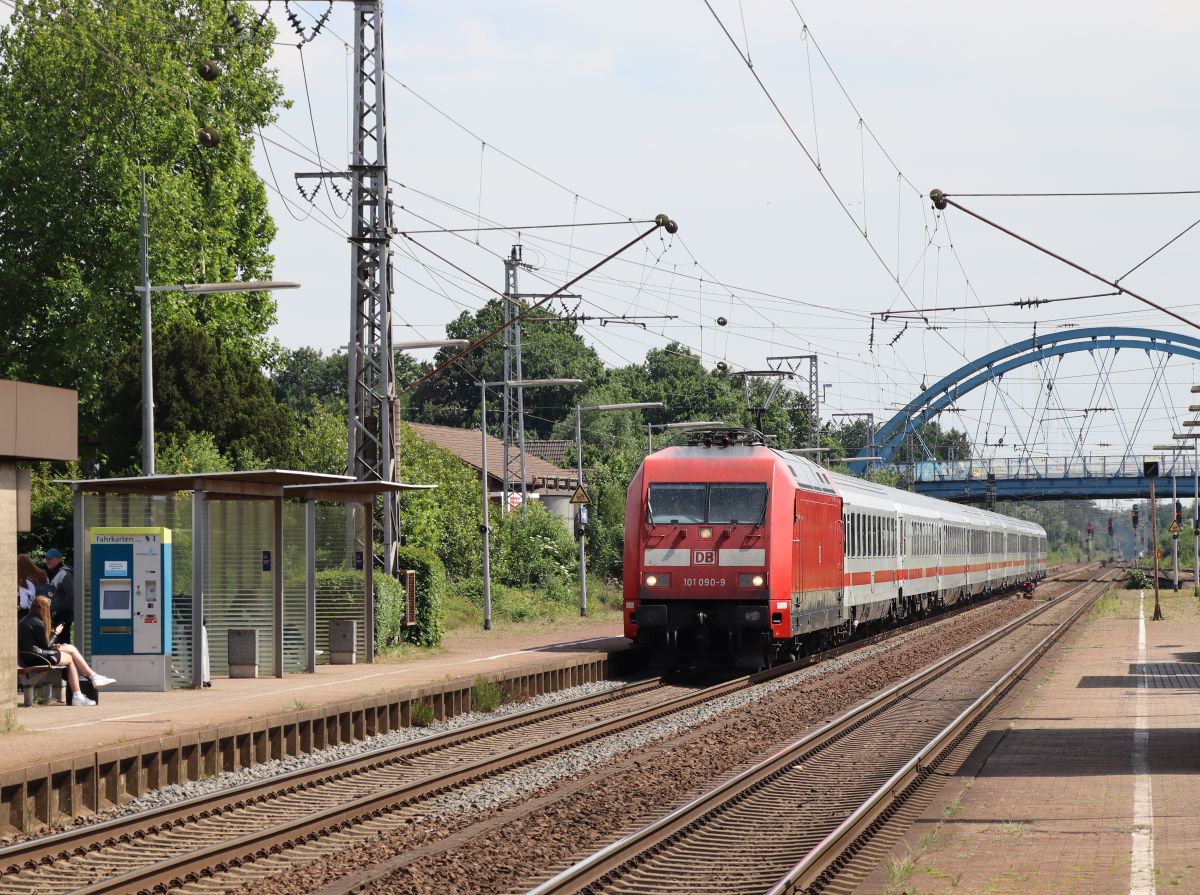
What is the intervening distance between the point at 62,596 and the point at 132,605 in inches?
51.2

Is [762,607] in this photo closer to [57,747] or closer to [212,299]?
[57,747]

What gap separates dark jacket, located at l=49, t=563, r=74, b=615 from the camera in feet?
66.2

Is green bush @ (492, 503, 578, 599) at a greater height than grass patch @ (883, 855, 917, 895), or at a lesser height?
greater

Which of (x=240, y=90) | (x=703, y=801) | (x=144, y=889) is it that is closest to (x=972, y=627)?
(x=240, y=90)

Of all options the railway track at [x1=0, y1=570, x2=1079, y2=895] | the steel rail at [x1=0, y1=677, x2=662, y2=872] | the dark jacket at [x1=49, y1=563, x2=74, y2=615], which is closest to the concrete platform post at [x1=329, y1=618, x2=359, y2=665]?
the dark jacket at [x1=49, y1=563, x2=74, y2=615]

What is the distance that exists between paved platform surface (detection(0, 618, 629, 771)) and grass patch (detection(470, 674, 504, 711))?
323 mm

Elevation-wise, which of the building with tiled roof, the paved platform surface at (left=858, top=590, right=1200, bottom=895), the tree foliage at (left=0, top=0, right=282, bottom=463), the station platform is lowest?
the paved platform surface at (left=858, top=590, right=1200, bottom=895)

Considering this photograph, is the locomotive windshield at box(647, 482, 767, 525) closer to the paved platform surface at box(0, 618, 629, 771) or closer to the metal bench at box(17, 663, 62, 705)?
the paved platform surface at box(0, 618, 629, 771)

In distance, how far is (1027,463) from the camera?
9681 cm

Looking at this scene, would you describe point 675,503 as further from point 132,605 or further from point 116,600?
point 116,600

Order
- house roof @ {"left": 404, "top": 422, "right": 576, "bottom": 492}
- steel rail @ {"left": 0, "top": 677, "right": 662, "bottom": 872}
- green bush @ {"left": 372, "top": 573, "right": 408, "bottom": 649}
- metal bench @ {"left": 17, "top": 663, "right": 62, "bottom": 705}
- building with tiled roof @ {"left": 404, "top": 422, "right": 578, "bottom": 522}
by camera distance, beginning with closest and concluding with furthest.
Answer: steel rail @ {"left": 0, "top": 677, "right": 662, "bottom": 872}
metal bench @ {"left": 17, "top": 663, "right": 62, "bottom": 705}
green bush @ {"left": 372, "top": 573, "right": 408, "bottom": 649}
building with tiled roof @ {"left": 404, "top": 422, "right": 578, "bottom": 522}
house roof @ {"left": 404, "top": 422, "right": 576, "bottom": 492}

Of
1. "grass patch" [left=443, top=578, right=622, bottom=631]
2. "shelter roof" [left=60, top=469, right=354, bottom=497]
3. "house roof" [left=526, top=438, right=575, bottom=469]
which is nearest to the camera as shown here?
"shelter roof" [left=60, top=469, right=354, bottom=497]

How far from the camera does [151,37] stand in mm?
43219

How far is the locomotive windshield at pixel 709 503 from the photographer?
2444 cm
